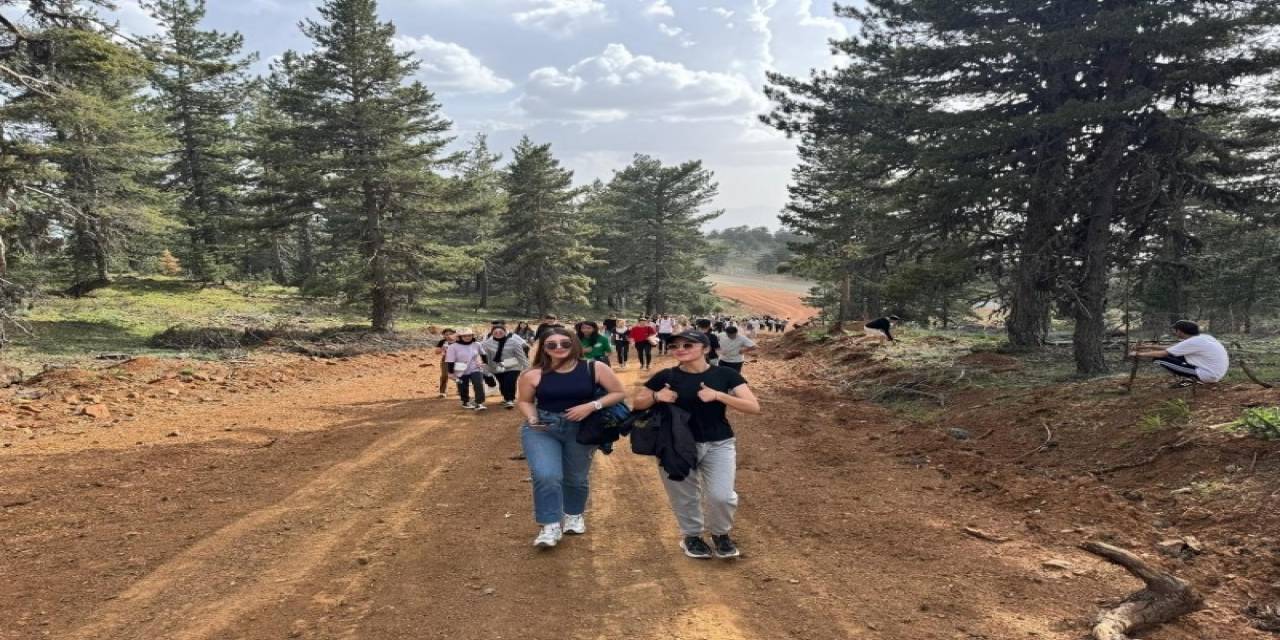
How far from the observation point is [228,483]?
7.14 meters

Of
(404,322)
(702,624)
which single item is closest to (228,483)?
(702,624)

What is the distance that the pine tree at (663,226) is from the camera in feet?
152

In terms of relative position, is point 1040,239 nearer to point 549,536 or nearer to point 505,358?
point 505,358

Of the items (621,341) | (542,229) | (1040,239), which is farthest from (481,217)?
(1040,239)

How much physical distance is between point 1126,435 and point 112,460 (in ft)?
42.0

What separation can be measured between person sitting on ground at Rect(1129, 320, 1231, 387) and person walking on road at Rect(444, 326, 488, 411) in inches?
410

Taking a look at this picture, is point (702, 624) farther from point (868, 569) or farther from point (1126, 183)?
point (1126, 183)

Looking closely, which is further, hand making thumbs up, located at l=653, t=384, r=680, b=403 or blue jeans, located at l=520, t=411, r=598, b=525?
blue jeans, located at l=520, t=411, r=598, b=525

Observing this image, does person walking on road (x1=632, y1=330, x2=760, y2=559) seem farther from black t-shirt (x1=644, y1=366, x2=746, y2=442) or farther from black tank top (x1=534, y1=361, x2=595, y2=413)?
black tank top (x1=534, y1=361, x2=595, y2=413)

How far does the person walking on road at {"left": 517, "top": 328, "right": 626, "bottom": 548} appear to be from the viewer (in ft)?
15.9

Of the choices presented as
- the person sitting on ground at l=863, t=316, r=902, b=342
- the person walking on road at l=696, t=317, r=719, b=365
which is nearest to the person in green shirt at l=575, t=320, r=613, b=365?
the person walking on road at l=696, t=317, r=719, b=365

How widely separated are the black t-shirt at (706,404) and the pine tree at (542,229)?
3304cm

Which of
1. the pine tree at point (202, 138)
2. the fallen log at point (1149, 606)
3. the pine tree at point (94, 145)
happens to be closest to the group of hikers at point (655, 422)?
the fallen log at point (1149, 606)

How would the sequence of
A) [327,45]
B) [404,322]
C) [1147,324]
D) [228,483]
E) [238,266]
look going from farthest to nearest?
[238,266]
[404,322]
[1147,324]
[327,45]
[228,483]
